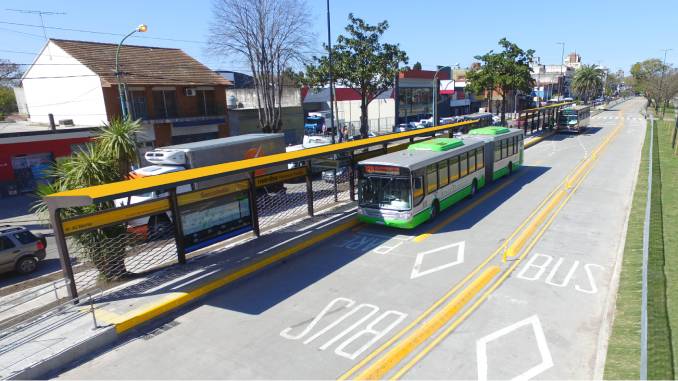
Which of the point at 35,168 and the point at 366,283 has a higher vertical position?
the point at 35,168

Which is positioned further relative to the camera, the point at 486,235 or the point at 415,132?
the point at 415,132

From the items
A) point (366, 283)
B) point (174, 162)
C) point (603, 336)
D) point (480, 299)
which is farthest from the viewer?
point (174, 162)

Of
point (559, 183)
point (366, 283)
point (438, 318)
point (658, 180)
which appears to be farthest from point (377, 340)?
point (658, 180)

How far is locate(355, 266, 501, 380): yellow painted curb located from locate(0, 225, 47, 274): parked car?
39.9ft

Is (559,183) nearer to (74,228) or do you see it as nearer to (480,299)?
(480,299)

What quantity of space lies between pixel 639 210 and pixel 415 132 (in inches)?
385

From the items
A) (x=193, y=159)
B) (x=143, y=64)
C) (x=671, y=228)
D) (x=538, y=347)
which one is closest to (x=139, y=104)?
(x=143, y=64)

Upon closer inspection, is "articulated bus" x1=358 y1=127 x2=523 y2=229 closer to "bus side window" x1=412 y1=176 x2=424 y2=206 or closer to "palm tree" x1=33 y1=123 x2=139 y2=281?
"bus side window" x1=412 y1=176 x2=424 y2=206

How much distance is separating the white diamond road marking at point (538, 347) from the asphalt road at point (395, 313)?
2 cm

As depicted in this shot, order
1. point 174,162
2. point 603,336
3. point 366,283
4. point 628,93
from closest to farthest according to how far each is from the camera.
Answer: point 603,336
point 366,283
point 174,162
point 628,93

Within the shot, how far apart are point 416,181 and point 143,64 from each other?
28.3m

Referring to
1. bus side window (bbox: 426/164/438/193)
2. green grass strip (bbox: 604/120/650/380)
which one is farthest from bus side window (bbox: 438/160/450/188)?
green grass strip (bbox: 604/120/650/380)

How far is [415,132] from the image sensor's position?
21.0 m

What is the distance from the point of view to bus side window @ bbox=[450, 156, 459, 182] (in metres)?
17.2
